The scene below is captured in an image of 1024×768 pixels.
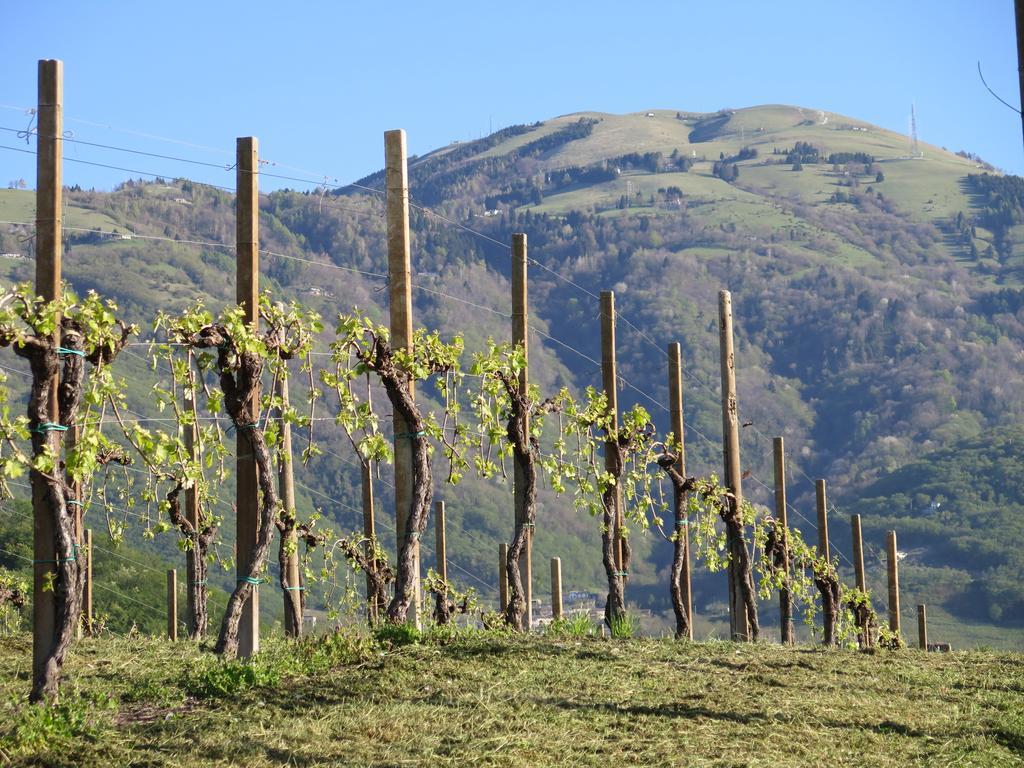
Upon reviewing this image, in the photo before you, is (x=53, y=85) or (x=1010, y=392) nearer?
(x=53, y=85)

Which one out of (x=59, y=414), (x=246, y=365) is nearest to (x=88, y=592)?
(x=246, y=365)

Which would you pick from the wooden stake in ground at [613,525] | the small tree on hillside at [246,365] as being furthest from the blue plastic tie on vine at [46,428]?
the wooden stake in ground at [613,525]

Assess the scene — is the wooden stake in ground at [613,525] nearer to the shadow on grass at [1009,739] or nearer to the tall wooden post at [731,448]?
the tall wooden post at [731,448]

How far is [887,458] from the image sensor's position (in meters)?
160

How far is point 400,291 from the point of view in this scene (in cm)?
1209

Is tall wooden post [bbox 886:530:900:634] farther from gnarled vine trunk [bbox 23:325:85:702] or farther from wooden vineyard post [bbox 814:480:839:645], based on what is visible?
gnarled vine trunk [bbox 23:325:85:702]

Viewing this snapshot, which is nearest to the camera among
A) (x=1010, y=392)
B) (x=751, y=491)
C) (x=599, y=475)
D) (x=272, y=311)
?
(x=272, y=311)

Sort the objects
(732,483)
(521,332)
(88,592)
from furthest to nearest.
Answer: (88,592) < (732,483) < (521,332)

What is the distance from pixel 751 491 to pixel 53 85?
141473mm

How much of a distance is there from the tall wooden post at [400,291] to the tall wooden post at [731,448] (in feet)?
19.2

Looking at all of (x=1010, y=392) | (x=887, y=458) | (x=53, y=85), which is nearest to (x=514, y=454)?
(x=53, y=85)

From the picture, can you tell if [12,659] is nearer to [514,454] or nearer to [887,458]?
[514,454]

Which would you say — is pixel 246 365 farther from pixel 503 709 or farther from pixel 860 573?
pixel 860 573

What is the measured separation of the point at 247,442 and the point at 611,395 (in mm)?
6750
